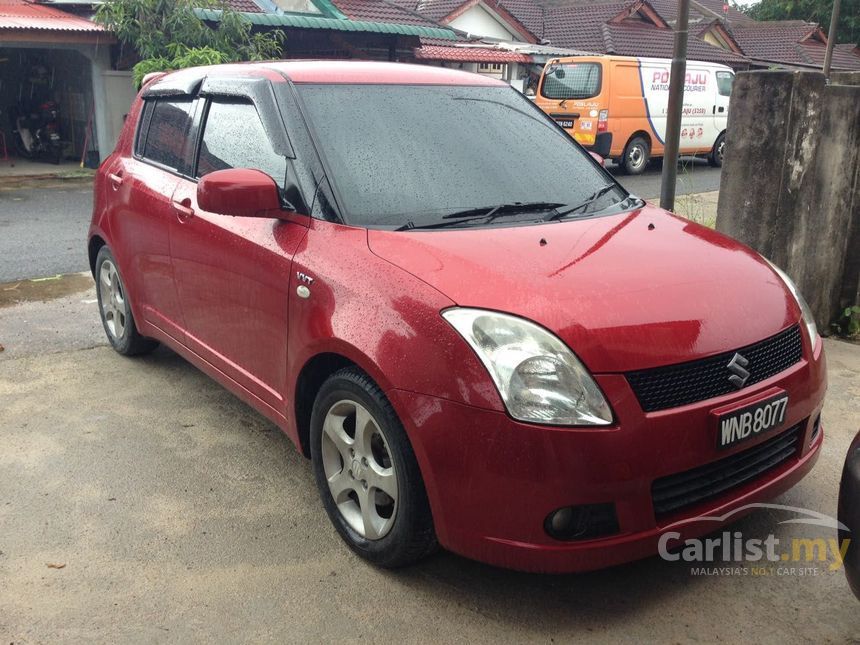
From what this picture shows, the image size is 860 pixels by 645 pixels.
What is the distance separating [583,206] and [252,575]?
1919 millimetres

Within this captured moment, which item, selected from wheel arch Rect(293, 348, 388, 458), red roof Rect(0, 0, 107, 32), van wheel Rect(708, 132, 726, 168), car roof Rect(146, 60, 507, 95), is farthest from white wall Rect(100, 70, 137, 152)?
wheel arch Rect(293, 348, 388, 458)

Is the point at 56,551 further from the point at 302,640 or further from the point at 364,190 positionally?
the point at 364,190

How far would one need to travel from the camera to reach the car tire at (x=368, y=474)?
263 cm

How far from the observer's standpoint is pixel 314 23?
15805 millimetres

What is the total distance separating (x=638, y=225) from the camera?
329 cm

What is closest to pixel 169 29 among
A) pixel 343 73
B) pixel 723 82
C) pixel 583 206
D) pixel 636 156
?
pixel 636 156

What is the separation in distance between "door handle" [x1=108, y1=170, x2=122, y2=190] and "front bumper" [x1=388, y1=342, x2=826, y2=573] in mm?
2797

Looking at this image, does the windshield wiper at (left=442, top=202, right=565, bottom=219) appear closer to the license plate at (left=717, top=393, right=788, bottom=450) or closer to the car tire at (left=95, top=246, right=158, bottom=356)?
the license plate at (left=717, top=393, right=788, bottom=450)

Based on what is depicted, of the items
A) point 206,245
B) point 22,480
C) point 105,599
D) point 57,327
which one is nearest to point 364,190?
point 206,245

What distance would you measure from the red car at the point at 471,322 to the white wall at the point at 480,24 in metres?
24.9

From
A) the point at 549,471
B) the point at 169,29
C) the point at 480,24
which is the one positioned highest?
the point at 480,24

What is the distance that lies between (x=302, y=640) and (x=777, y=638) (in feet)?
4.77

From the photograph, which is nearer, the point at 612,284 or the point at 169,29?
the point at 612,284

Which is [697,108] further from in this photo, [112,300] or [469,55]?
[112,300]
